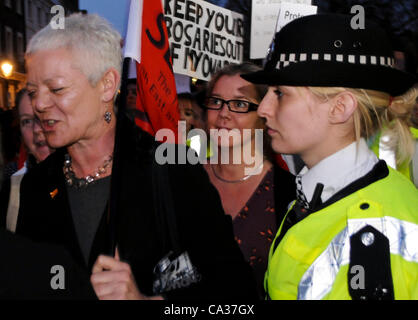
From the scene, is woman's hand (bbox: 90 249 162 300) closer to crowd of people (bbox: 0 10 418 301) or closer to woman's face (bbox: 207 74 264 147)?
crowd of people (bbox: 0 10 418 301)

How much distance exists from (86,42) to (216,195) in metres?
0.91

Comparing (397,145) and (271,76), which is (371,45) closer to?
(271,76)

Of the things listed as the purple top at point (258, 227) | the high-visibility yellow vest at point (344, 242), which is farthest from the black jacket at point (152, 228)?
the purple top at point (258, 227)

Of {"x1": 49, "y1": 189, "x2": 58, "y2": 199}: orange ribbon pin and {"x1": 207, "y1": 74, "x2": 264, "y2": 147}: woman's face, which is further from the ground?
{"x1": 207, "y1": 74, "x2": 264, "y2": 147}: woman's face

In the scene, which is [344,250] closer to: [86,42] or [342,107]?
[342,107]

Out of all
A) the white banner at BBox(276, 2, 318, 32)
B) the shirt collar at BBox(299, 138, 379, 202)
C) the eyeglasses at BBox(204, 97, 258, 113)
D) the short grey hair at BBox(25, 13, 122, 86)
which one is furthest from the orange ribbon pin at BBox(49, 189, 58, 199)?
the white banner at BBox(276, 2, 318, 32)

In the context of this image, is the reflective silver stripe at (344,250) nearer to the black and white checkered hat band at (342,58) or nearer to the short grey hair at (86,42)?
the black and white checkered hat band at (342,58)

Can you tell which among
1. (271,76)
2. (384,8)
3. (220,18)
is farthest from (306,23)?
(384,8)

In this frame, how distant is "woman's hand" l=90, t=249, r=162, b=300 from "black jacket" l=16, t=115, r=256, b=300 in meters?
0.21

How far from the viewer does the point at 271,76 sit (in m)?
1.88

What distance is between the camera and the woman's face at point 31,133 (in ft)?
11.6

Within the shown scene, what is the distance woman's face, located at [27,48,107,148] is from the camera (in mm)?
1983

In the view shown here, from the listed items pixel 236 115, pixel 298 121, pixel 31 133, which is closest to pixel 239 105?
pixel 236 115
